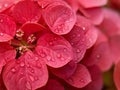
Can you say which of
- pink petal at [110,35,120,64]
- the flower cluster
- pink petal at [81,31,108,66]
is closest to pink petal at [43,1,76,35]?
the flower cluster

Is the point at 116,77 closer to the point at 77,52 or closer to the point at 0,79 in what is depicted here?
the point at 77,52

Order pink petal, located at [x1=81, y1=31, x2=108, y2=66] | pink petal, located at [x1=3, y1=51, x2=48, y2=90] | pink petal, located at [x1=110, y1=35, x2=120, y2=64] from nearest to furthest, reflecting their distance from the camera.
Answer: pink petal, located at [x1=3, y1=51, x2=48, y2=90]
pink petal, located at [x1=81, y1=31, x2=108, y2=66]
pink petal, located at [x1=110, y1=35, x2=120, y2=64]

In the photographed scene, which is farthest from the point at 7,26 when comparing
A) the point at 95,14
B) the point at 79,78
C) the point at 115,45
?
the point at 115,45

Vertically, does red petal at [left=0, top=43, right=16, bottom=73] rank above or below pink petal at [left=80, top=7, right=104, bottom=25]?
above

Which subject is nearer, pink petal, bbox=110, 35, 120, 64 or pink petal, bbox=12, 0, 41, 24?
pink petal, bbox=12, 0, 41, 24

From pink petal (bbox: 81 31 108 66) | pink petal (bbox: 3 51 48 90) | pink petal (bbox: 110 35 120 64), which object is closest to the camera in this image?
pink petal (bbox: 3 51 48 90)

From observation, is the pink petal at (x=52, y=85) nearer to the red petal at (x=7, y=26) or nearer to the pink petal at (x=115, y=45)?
the red petal at (x=7, y=26)

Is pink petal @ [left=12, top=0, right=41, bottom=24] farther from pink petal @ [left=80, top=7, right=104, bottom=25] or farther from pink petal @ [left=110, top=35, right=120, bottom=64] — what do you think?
pink petal @ [left=110, top=35, right=120, bottom=64]
